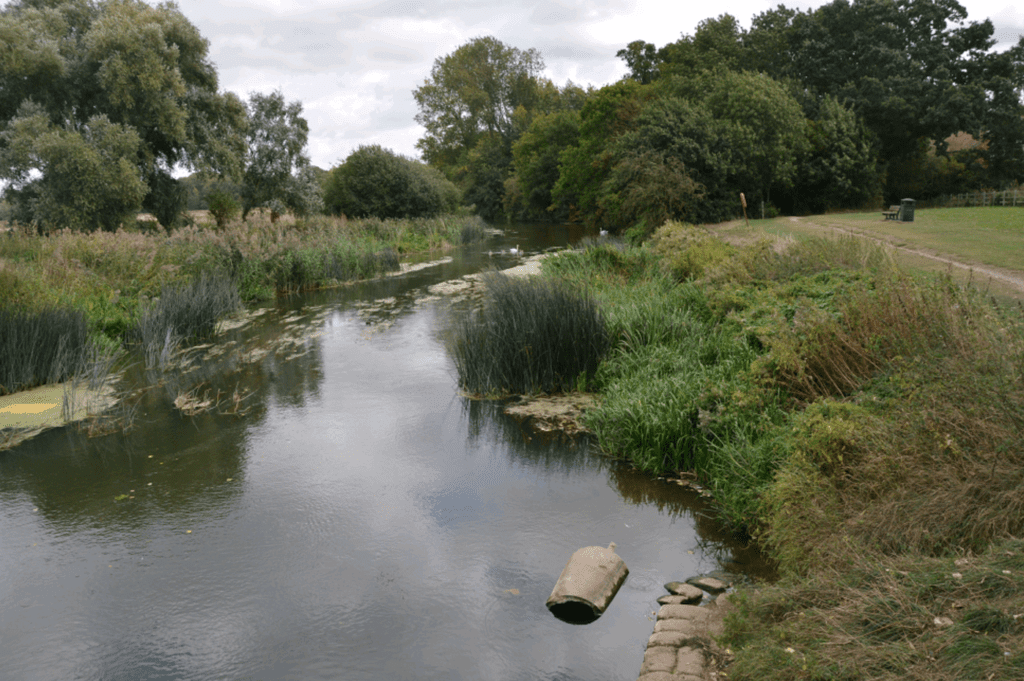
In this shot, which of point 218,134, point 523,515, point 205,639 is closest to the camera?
point 205,639

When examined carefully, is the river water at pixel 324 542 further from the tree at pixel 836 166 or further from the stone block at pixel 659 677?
the tree at pixel 836 166

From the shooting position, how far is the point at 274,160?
30.7 meters

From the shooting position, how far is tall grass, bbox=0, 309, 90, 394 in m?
8.45

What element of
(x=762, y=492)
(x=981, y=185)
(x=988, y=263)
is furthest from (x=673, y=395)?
(x=981, y=185)

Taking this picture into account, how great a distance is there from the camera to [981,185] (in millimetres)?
32969

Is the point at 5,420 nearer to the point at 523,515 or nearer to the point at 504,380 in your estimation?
the point at 504,380

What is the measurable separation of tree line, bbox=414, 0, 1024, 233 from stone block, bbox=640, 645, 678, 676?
1908cm

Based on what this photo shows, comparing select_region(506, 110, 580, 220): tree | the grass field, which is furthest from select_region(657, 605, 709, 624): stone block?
select_region(506, 110, 580, 220): tree

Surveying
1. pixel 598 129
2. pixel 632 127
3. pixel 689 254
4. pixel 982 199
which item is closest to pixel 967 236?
pixel 689 254

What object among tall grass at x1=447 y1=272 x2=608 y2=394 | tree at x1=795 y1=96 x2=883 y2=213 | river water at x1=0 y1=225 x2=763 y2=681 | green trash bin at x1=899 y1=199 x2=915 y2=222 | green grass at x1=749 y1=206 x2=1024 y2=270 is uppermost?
tree at x1=795 y1=96 x2=883 y2=213

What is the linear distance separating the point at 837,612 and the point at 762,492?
1.56 meters

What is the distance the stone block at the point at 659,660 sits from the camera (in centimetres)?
359

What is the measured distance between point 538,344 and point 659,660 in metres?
4.79

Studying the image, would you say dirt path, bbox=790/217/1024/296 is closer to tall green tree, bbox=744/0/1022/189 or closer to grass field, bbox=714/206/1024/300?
grass field, bbox=714/206/1024/300
